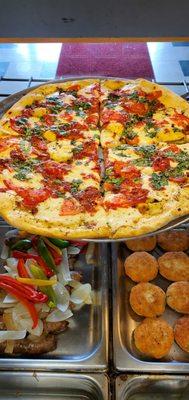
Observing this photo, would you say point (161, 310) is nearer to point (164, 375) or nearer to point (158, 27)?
point (164, 375)

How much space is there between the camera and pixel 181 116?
10.4ft

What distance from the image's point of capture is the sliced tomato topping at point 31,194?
238cm

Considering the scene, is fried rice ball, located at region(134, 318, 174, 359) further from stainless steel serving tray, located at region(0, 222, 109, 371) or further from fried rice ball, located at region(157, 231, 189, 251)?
fried rice ball, located at region(157, 231, 189, 251)

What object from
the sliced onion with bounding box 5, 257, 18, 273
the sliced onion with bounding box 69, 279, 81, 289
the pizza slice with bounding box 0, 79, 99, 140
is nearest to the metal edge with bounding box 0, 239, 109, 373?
the sliced onion with bounding box 69, 279, 81, 289

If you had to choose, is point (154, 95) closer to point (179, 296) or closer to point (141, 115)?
point (141, 115)

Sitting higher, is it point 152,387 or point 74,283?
point 74,283

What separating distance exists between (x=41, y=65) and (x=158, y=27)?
2138 mm

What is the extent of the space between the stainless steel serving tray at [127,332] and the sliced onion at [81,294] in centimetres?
17

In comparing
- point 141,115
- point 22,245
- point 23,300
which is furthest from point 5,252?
point 141,115

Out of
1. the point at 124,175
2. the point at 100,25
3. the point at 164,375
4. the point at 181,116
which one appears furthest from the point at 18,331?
the point at 181,116

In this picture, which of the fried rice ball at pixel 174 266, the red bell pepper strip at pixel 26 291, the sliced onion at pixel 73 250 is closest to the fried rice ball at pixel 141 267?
the fried rice ball at pixel 174 266

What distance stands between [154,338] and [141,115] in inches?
74.7

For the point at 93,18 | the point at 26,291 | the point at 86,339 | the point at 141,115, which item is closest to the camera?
the point at 93,18

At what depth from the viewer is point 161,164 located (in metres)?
2.69
